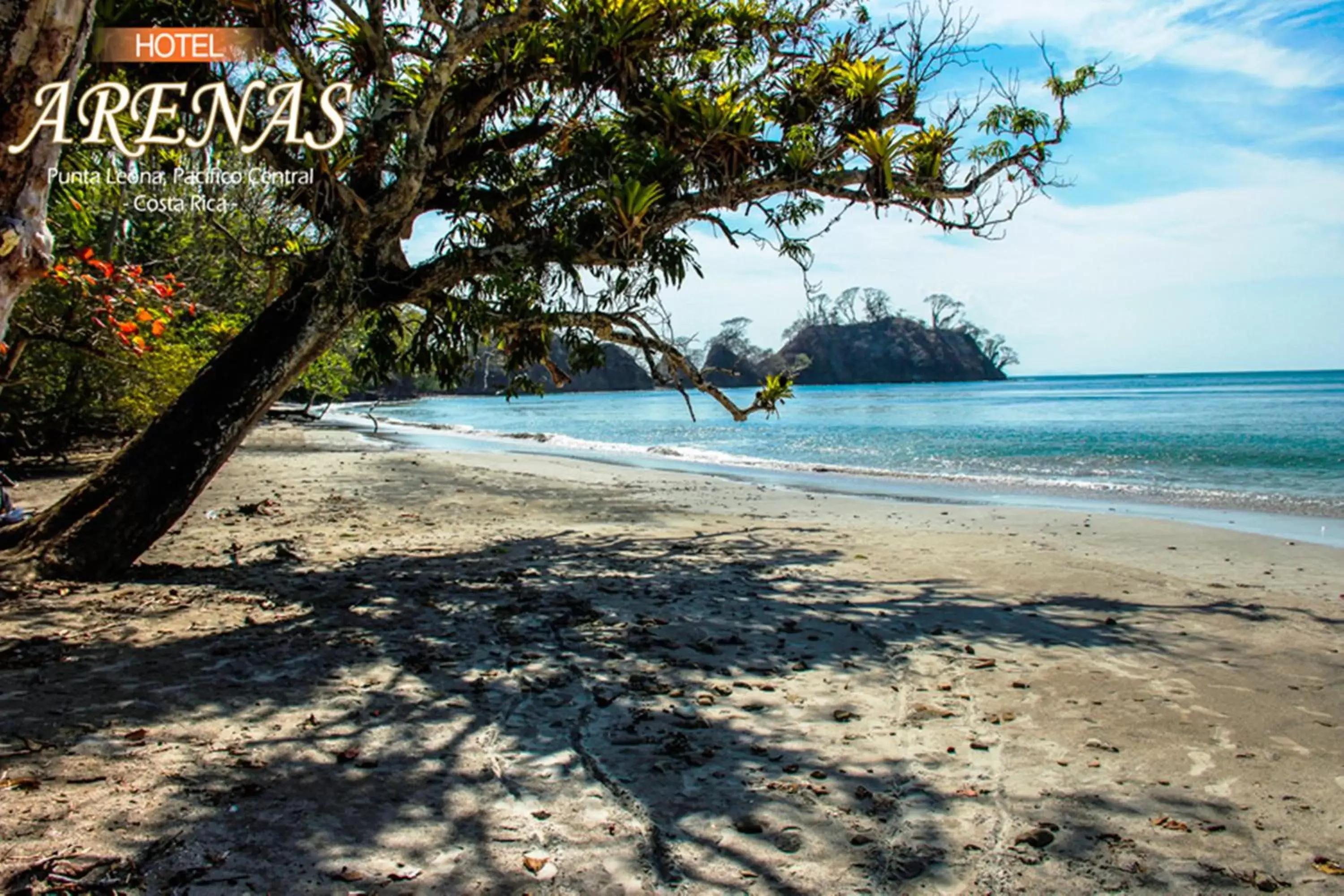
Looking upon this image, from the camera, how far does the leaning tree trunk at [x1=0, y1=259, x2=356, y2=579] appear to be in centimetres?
553

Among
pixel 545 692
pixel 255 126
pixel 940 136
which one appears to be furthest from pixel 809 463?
pixel 545 692

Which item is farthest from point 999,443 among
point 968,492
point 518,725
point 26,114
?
point 26,114

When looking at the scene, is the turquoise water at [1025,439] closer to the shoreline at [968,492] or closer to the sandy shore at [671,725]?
the shoreline at [968,492]

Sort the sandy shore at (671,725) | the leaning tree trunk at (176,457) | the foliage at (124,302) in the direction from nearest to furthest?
the sandy shore at (671,725) → the leaning tree trunk at (176,457) → the foliage at (124,302)

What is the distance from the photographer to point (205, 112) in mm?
7152

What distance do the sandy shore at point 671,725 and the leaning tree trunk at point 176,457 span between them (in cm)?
33

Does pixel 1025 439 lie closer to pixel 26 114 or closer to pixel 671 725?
pixel 671 725

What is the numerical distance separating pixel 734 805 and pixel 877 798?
491 mm

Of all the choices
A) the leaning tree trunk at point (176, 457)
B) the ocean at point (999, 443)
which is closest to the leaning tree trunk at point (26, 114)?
the leaning tree trunk at point (176, 457)

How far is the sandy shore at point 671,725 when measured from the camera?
8.02 ft

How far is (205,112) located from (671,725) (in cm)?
666

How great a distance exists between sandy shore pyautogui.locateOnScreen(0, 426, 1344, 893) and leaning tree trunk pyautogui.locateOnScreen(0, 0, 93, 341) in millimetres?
1565

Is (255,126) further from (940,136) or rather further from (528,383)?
(940,136)

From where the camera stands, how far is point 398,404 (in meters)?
61.8
